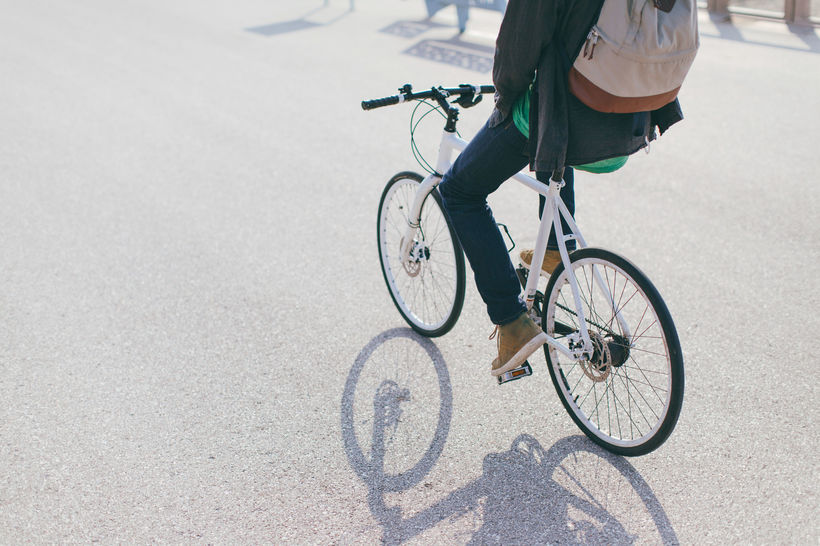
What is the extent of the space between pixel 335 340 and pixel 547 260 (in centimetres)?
122

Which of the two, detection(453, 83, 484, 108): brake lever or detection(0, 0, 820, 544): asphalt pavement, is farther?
detection(453, 83, 484, 108): brake lever

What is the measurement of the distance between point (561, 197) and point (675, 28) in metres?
1.01

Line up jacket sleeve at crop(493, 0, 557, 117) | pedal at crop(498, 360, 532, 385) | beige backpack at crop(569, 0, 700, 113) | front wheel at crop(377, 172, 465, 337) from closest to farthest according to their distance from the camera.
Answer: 1. beige backpack at crop(569, 0, 700, 113)
2. jacket sleeve at crop(493, 0, 557, 117)
3. pedal at crop(498, 360, 532, 385)
4. front wheel at crop(377, 172, 465, 337)

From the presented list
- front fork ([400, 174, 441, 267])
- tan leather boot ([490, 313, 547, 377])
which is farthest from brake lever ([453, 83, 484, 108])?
tan leather boot ([490, 313, 547, 377])

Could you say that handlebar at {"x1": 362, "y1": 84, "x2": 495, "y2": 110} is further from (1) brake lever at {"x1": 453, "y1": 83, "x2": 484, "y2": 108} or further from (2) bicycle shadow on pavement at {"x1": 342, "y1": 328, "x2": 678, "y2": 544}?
(2) bicycle shadow on pavement at {"x1": 342, "y1": 328, "x2": 678, "y2": 544}

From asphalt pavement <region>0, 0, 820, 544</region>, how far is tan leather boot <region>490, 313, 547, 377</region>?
0.28 metres

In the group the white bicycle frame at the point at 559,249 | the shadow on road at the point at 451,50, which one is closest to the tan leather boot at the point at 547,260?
the white bicycle frame at the point at 559,249

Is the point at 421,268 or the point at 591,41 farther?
the point at 421,268

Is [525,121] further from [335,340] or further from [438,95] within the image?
[335,340]

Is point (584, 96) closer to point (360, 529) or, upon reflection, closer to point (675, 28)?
point (675, 28)

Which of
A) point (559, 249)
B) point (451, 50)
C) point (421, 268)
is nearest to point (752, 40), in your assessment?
point (451, 50)

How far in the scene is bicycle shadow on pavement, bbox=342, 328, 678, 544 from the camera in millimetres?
2725

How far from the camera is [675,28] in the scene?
2.37m

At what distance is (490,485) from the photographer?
295 cm
